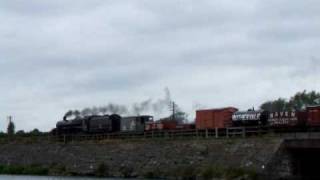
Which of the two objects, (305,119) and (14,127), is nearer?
(305,119)

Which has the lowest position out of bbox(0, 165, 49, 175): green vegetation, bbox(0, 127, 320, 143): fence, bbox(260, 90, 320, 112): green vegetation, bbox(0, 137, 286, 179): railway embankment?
bbox(0, 165, 49, 175): green vegetation

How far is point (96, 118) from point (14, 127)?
183 ft

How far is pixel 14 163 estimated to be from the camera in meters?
89.3

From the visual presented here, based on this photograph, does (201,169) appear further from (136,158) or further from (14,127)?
(14,127)

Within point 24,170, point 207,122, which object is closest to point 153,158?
point 207,122

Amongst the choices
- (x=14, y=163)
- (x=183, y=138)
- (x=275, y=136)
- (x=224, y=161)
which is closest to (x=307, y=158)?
(x=275, y=136)

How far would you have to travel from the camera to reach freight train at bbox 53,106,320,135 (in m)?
66.1

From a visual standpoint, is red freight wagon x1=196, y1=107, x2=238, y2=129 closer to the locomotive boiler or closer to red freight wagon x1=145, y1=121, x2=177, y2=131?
red freight wagon x1=145, y1=121, x2=177, y2=131

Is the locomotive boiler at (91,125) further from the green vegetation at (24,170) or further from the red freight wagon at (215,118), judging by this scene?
the red freight wagon at (215,118)

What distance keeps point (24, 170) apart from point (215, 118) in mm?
24968

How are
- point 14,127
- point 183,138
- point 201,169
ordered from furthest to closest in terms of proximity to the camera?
point 14,127
point 183,138
point 201,169

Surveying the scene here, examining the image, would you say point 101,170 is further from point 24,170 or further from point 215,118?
point 24,170

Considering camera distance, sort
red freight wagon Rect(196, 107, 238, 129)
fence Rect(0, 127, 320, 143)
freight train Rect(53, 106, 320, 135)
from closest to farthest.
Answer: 1. fence Rect(0, 127, 320, 143)
2. freight train Rect(53, 106, 320, 135)
3. red freight wagon Rect(196, 107, 238, 129)

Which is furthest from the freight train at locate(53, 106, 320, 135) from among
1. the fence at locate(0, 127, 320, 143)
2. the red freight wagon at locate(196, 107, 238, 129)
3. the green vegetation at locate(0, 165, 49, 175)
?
the green vegetation at locate(0, 165, 49, 175)
